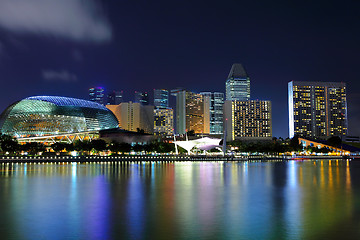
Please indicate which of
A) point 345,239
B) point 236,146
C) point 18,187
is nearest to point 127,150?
point 236,146

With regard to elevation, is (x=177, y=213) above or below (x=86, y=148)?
below

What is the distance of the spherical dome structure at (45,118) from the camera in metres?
115

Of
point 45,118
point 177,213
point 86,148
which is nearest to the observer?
point 177,213

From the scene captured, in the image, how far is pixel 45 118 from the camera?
116000mm

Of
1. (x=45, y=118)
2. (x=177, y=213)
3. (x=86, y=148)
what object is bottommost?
(x=177, y=213)

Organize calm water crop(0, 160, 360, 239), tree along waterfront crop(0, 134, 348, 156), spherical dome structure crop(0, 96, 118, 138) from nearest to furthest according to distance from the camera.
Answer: calm water crop(0, 160, 360, 239) → tree along waterfront crop(0, 134, 348, 156) → spherical dome structure crop(0, 96, 118, 138)

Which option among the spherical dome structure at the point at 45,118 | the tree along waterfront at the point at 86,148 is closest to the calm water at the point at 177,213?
the tree along waterfront at the point at 86,148

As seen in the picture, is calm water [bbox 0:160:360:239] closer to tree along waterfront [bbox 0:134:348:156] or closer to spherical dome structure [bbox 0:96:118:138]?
tree along waterfront [bbox 0:134:348:156]

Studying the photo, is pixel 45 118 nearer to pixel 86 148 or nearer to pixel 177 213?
pixel 86 148

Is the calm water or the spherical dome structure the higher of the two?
the spherical dome structure

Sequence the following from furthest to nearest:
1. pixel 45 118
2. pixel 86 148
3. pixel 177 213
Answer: pixel 45 118 → pixel 86 148 → pixel 177 213

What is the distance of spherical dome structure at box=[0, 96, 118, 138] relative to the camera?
115 meters

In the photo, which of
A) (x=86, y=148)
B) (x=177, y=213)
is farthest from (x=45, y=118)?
(x=177, y=213)

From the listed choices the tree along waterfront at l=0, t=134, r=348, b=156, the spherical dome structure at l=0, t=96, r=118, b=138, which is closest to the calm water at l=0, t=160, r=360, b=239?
the tree along waterfront at l=0, t=134, r=348, b=156
